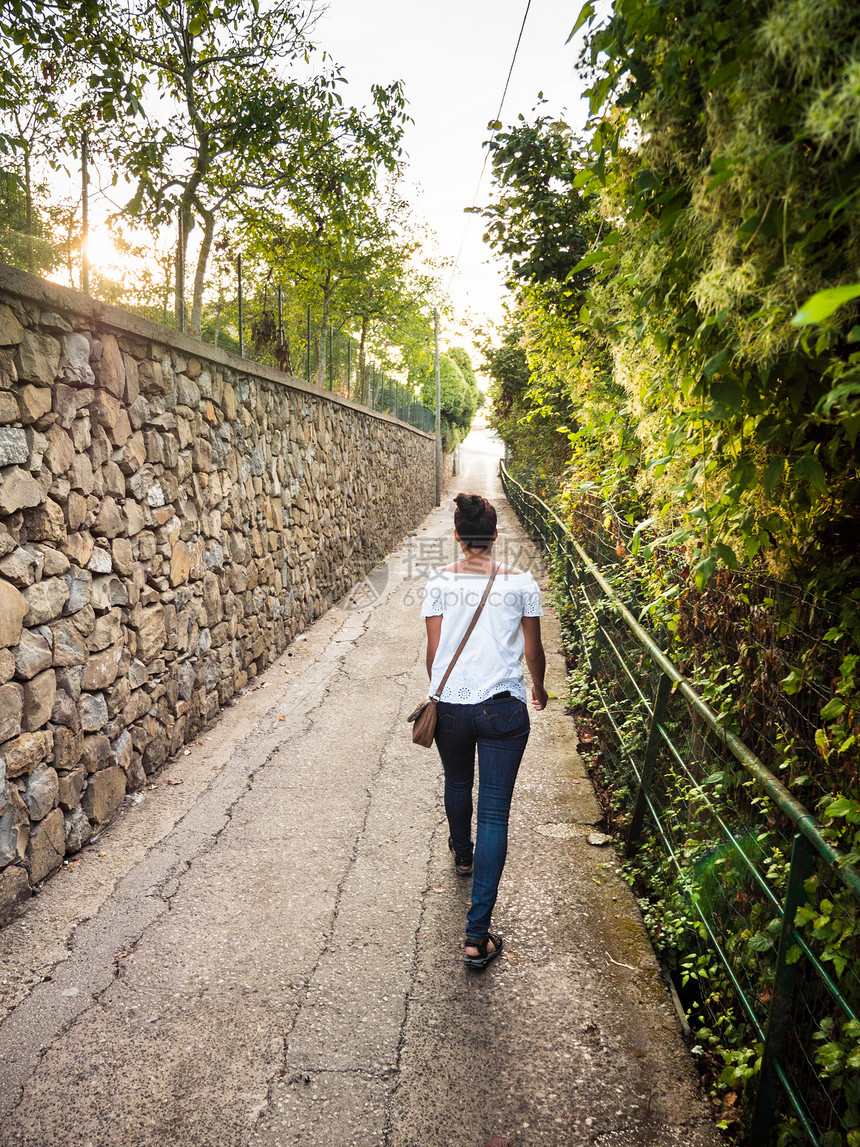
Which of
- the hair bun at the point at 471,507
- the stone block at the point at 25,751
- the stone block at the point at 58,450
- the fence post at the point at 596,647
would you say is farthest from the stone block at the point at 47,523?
the fence post at the point at 596,647

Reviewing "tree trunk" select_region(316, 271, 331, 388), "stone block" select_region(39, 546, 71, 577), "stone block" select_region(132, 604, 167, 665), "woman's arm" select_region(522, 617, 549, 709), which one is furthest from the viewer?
"tree trunk" select_region(316, 271, 331, 388)

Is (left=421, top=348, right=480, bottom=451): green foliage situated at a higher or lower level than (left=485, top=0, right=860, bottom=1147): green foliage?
higher

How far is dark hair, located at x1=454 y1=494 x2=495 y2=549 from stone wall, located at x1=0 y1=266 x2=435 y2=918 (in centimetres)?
197

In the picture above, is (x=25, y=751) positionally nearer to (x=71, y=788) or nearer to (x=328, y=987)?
(x=71, y=788)

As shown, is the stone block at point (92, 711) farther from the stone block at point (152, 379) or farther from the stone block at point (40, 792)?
the stone block at point (152, 379)

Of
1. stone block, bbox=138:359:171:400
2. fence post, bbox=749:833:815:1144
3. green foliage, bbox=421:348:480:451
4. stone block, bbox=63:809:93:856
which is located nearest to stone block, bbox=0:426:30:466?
stone block, bbox=138:359:171:400

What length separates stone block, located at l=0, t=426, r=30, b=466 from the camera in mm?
2904

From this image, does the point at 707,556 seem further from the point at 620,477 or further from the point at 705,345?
the point at 620,477

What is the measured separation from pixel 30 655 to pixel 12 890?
3.47 feet

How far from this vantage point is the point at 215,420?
5.30m

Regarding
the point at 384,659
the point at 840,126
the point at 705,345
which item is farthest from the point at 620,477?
the point at 384,659

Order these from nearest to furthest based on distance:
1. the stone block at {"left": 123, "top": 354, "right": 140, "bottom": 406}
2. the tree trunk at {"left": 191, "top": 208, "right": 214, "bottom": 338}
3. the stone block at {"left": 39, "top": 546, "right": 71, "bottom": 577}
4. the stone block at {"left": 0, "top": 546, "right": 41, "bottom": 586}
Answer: the stone block at {"left": 0, "top": 546, "right": 41, "bottom": 586}, the stone block at {"left": 39, "top": 546, "right": 71, "bottom": 577}, the stone block at {"left": 123, "top": 354, "right": 140, "bottom": 406}, the tree trunk at {"left": 191, "top": 208, "right": 214, "bottom": 338}

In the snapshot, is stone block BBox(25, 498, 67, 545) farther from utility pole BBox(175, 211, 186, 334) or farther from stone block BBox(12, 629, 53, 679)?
utility pole BBox(175, 211, 186, 334)

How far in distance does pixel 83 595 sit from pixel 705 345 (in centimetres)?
322
